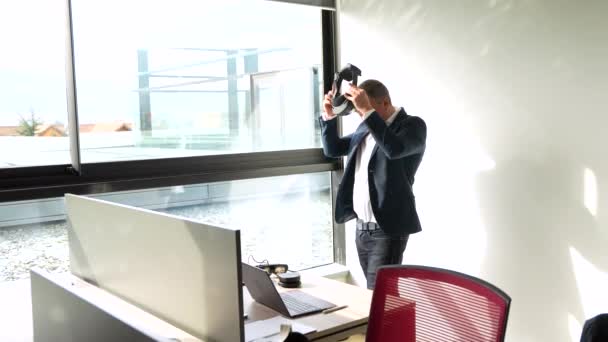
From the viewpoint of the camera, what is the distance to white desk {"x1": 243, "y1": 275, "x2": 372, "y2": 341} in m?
1.95

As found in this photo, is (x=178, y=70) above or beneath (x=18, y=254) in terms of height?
above

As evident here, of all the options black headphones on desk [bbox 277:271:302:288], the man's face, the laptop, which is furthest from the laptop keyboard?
the man's face

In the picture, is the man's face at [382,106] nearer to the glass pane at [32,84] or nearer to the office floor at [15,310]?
the glass pane at [32,84]

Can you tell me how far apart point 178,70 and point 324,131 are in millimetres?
952

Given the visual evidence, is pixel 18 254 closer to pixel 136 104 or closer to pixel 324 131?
pixel 136 104

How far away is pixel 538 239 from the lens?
117 inches

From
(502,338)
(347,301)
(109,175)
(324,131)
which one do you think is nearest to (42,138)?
(109,175)

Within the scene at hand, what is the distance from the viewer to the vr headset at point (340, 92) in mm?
3145

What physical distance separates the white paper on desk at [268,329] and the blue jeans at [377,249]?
110cm

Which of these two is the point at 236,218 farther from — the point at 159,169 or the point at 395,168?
the point at 395,168

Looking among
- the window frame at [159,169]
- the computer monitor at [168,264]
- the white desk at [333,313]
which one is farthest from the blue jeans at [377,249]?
the computer monitor at [168,264]

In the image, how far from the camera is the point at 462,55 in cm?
327

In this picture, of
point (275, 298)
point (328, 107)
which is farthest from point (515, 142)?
point (275, 298)

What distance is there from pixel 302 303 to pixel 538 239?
144 cm
